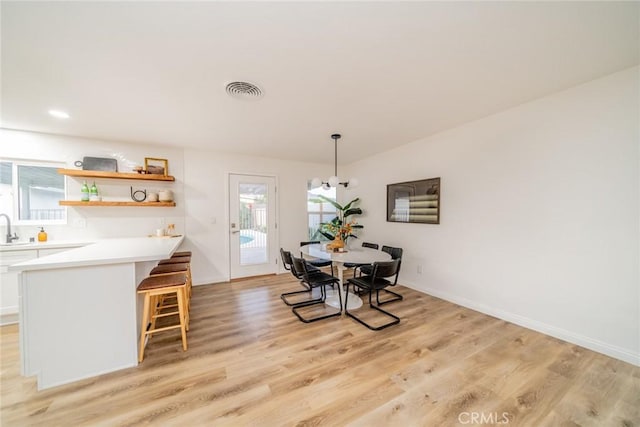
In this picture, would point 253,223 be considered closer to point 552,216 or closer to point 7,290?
point 7,290

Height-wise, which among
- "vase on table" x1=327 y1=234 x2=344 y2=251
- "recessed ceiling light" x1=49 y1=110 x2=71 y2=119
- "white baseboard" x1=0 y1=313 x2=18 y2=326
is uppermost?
"recessed ceiling light" x1=49 y1=110 x2=71 y2=119

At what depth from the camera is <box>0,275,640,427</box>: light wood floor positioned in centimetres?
150

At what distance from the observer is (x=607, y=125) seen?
209 cm

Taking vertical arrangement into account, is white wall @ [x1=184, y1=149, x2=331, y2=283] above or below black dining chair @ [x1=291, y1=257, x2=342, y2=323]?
Result: above

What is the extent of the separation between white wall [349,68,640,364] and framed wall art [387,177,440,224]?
0.13 metres

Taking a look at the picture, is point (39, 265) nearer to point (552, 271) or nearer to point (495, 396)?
point (495, 396)

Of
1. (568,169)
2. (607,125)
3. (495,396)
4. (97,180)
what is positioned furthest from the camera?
(97,180)

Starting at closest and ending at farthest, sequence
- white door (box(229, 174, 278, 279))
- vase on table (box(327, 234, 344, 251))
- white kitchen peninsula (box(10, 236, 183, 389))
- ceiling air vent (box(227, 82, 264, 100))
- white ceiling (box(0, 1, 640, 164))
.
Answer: white ceiling (box(0, 1, 640, 164)) → white kitchen peninsula (box(10, 236, 183, 389)) → ceiling air vent (box(227, 82, 264, 100)) → vase on table (box(327, 234, 344, 251)) → white door (box(229, 174, 278, 279))

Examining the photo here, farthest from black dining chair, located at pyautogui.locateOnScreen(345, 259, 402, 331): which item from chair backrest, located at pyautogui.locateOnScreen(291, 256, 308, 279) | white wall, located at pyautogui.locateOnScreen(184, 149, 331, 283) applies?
white wall, located at pyautogui.locateOnScreen(184, 149, 331, 283)

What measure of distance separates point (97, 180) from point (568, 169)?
19.8 ft

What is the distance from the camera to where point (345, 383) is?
1.78m

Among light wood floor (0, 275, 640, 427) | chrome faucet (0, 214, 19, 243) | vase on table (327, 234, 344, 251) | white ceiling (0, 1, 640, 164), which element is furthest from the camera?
vase on table (327, 234, 344, 251)

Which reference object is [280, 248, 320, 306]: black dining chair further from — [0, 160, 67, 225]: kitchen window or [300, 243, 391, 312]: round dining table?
[0, 160, 67, 225]: kitchen window

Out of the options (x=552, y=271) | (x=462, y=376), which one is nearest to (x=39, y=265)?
(x=462, y=376)
